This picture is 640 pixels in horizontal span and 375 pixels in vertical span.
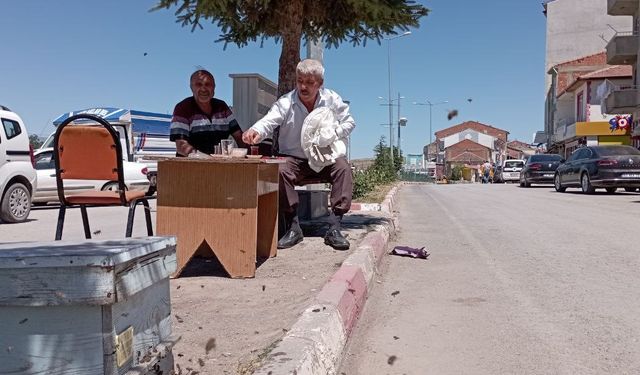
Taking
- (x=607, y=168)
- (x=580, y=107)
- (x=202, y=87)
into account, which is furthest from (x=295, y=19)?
(x=580, y=107)

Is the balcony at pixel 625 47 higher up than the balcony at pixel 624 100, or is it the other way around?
the balcony at pixel 625 47

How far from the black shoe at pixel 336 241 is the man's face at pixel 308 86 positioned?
51.1 inches

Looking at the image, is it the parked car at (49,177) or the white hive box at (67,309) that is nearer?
the white hive box at (67,309)

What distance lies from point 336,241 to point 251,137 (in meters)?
1.26

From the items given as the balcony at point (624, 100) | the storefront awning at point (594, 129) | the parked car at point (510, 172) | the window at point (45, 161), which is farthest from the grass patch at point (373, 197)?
the parked car at point (510, 172)

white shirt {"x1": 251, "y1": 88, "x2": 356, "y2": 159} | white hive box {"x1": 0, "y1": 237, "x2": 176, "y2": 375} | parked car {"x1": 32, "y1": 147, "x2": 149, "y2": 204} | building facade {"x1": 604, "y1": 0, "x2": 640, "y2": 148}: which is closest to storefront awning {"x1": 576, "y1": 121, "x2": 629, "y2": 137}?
building facade {"x1": 604, "y1": 0, "x2": 640, "y2": 148}

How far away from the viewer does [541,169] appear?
26.2m

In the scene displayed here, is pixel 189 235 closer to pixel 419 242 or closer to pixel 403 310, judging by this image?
pixel 403 310

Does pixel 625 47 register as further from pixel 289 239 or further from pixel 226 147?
pixel 226 147

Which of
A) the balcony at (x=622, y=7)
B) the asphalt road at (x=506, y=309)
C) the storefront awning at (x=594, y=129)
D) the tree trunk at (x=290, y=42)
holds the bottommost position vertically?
the asphalt road at (x=506, y=309)

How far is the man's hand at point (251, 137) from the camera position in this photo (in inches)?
191

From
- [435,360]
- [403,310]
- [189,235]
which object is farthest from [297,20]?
[435,360]

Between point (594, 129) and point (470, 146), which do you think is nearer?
point (594, 129)

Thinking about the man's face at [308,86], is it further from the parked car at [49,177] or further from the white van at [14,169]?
the parked car at [49,177]
